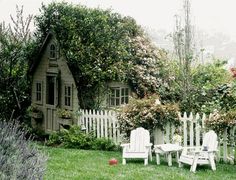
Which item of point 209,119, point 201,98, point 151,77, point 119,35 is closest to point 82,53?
point 119,35

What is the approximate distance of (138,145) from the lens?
1041 centimetres

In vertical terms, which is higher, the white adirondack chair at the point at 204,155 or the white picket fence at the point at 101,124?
the white picket fence at the point at 101,124

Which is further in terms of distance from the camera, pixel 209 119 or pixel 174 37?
pixel 174 37

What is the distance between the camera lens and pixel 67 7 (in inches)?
589

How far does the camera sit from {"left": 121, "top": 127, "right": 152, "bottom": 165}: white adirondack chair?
9.97 meters

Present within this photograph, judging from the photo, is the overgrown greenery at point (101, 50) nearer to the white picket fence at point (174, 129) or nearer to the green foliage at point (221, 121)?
the white picket fence at point (174, 129)

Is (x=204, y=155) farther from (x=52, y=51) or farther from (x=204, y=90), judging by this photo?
(x=52, y=51)

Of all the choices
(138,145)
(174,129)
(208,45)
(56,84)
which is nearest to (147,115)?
(174,129)

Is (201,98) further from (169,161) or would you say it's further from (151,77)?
(169,161)

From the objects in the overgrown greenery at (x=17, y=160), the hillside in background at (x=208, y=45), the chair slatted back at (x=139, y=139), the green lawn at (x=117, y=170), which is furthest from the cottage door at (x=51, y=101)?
the overgrown greenery at (x=17, y=160)

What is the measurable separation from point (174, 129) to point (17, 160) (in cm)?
743

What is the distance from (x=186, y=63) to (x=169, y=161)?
481cm

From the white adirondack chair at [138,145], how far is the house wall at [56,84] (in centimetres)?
396

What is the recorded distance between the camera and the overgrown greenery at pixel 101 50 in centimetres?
1397
